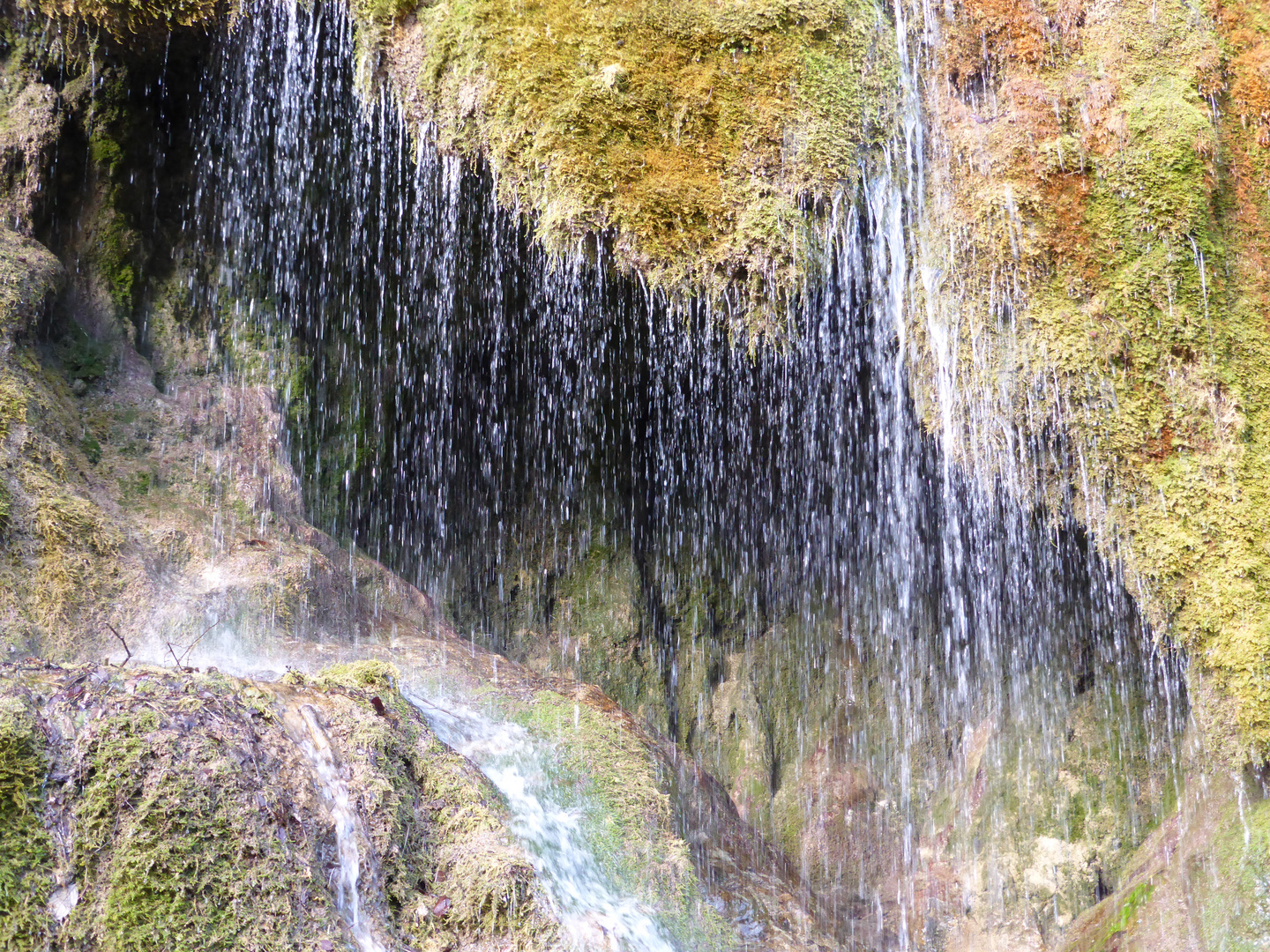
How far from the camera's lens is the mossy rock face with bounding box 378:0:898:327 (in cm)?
517

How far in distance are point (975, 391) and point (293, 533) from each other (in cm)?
386

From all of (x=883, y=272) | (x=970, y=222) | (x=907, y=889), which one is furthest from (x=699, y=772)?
(x=970, y=222)

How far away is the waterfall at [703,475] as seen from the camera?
239 inches

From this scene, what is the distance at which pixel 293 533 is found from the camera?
582 centimetres

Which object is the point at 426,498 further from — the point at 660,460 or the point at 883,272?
the point at 883,272

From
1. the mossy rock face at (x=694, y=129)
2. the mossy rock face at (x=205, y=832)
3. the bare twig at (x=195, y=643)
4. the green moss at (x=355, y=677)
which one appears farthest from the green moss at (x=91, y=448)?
the mossy rock face at (x=694, y=129)

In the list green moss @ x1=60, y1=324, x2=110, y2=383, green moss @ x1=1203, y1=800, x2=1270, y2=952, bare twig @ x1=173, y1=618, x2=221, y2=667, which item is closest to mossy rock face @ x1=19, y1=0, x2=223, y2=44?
green moss @ x1=60, y1=324, x2=110, y2=383

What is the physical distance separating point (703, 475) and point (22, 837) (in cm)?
597

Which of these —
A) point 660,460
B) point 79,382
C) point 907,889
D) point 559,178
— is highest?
point 559,178

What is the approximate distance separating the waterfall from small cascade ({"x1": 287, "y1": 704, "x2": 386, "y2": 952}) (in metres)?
2.84

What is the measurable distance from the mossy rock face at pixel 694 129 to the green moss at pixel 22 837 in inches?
131

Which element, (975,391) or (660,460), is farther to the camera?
(660,460)

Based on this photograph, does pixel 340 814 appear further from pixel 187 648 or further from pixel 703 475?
pixel 703 475

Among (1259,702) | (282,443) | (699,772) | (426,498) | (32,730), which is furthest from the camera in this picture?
(426,498)
